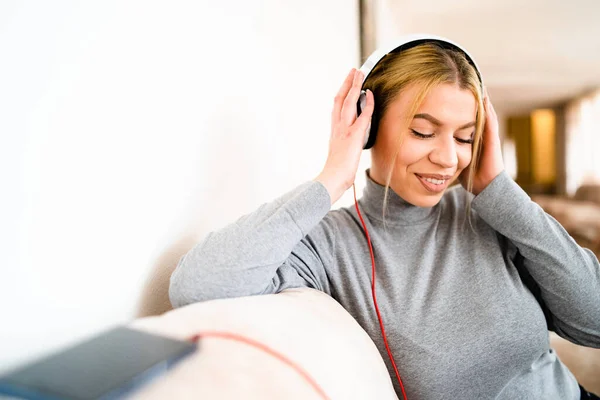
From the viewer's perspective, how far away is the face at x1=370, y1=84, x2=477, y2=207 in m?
0.89

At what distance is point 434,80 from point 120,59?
1.95 feet

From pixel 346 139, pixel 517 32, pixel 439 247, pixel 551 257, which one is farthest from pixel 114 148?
pixel 517 32

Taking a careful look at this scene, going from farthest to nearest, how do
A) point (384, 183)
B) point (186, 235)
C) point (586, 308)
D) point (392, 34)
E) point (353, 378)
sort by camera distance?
point (392, 34)
point (384, 183)
point (586, 308)
point (186, 235)
point (353, 378)

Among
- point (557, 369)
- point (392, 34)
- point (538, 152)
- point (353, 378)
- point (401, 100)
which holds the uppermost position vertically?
point (392, 34)

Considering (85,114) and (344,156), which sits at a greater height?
(85,114)

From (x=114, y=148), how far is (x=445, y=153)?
63 cm

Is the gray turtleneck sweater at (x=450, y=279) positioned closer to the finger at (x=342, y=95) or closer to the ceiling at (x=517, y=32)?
the finger at (x=342, y=95)

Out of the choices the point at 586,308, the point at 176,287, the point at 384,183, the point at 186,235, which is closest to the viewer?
the point at 176,287

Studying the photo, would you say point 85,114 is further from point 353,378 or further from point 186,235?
point 353,378

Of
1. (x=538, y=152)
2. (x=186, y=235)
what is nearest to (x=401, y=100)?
(x=186, y=235)

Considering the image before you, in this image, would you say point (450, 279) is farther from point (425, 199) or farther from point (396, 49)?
point (396, 49)

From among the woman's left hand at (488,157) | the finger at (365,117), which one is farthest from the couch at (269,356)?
the woman's left hand at (488,157)

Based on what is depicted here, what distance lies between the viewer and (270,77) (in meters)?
1.08

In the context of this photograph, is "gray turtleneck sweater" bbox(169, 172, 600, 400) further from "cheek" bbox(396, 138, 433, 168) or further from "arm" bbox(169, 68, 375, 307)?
"cheek" bbox(396, 138, 433, 168)
